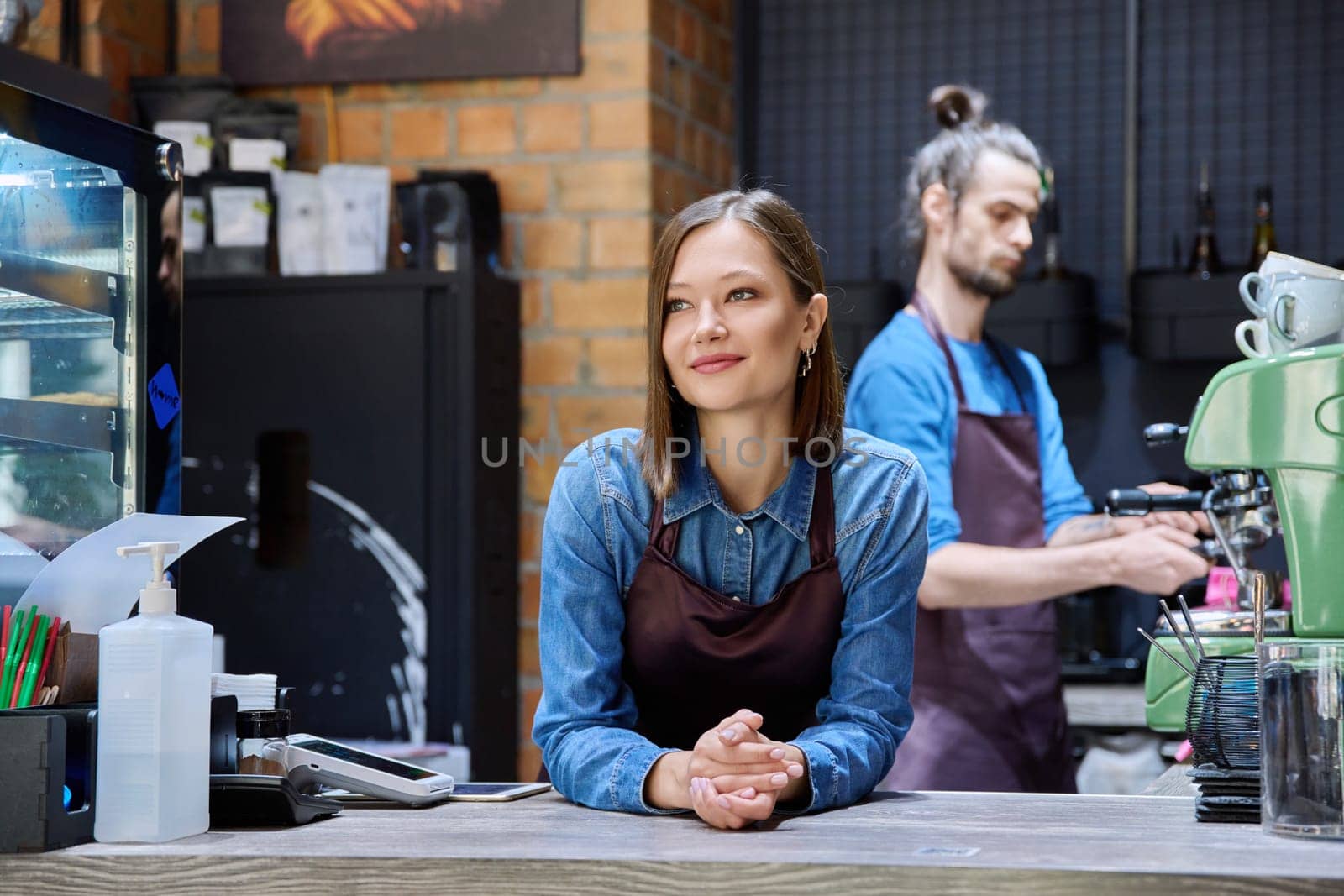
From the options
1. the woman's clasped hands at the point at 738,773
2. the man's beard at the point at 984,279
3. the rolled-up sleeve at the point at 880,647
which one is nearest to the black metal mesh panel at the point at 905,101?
the man's beard at the point at 984,279

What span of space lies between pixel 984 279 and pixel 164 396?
161 centimetres

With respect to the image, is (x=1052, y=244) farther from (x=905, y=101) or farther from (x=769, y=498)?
(x=769, y=498)

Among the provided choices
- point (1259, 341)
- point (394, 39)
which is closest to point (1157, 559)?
point (1259, 341)

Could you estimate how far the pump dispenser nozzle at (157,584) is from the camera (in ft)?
4.22

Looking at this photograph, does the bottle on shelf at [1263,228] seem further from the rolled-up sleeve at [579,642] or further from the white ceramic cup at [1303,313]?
the rolled-up sleeve at [579,642]

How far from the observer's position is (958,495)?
2.78 m

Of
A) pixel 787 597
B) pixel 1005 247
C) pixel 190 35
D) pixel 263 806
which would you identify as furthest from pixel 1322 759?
pixel 190 35

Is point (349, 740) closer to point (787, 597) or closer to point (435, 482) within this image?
point (435, 482)

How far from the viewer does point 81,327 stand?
1520 millimetres

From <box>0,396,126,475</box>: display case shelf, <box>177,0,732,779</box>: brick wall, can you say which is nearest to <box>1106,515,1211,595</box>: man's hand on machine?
<box>177,0,732,779</box>: brick wall

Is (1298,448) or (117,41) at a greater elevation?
(117,41)

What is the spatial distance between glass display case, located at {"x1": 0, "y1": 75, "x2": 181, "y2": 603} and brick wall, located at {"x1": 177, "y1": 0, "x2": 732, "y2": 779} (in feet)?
5.26

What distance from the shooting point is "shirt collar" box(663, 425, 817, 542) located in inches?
64.7

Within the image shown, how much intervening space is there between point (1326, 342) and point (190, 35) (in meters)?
2.54
